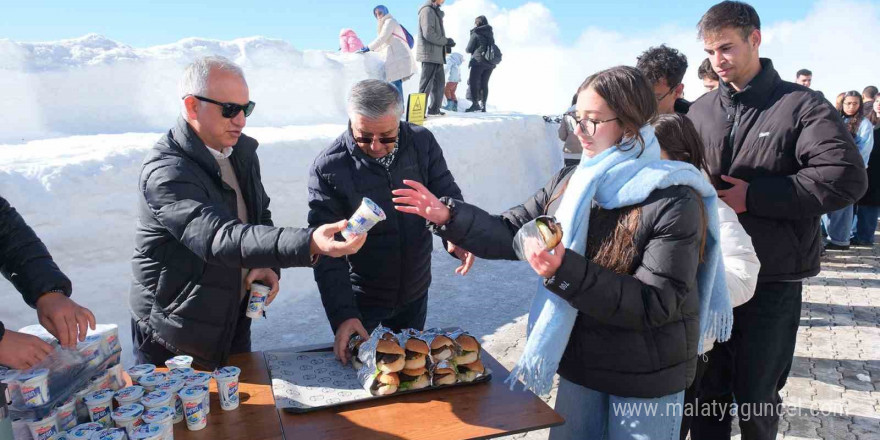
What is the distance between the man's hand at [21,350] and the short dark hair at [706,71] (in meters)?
5.47

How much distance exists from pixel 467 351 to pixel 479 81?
11074 millimetres

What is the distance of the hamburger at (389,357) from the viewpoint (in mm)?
2160

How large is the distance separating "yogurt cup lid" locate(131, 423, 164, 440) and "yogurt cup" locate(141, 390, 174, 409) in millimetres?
110

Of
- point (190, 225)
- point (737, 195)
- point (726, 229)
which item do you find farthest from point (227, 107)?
point (737, 195)

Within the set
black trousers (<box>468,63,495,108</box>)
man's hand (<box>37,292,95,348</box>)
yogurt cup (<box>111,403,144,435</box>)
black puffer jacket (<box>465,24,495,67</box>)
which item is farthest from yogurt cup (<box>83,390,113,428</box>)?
black trousers (<box>468,63,495,108</box>)

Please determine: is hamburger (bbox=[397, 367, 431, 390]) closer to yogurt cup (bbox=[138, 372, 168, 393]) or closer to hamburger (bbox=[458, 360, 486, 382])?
hamburger (bbox=[458, 360, 486, 382])

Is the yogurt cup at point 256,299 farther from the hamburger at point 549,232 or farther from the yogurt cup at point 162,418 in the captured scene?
the hamburger at point 549,232

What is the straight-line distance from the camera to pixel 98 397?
6.16 ft

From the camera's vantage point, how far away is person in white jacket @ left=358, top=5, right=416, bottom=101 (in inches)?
404

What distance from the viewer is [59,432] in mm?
1751

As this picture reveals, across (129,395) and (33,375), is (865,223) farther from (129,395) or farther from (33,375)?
(33,375)

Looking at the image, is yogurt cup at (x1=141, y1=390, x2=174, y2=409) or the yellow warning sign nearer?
yogurt cup at (x1=141, y1=390, x2=174, y2=409)

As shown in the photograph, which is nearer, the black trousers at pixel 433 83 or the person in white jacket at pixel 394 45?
the person in white jacket at pixel 394 45

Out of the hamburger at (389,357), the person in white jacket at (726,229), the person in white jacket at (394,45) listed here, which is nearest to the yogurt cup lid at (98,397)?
the hamburger at (389,357)
